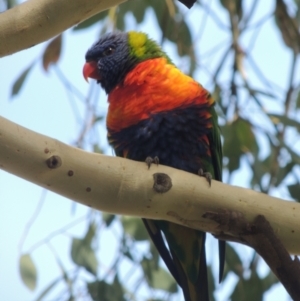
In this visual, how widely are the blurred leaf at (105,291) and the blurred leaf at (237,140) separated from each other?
71 centimetres

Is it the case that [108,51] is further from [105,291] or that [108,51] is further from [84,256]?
[105,291]

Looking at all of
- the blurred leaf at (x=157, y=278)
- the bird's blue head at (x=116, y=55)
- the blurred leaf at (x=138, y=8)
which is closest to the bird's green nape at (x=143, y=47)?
the bird's blue head at (x=116, y=55)

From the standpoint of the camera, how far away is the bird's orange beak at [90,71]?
263 centimetres

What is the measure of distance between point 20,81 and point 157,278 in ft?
3.77

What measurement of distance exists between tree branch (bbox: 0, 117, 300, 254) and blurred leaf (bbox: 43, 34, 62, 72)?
1477 mm

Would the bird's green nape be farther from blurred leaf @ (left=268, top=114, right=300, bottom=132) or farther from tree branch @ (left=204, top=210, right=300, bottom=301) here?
tree branch @ (left=204, top=210, right=300, bottom=301)

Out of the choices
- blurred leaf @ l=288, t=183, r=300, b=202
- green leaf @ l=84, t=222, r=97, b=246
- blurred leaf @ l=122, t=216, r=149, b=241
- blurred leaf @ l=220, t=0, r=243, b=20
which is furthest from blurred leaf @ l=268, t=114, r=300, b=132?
green leaf @ l=84, t=222, r=97, b=246

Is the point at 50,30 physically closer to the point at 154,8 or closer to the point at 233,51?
the point at 154,8

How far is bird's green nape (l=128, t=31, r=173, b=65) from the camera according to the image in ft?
7.92

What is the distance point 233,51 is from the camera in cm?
283

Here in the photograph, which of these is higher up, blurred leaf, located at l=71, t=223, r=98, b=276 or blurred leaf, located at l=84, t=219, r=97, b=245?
blurred leaf, located at l=84, t=219, r=97, b=245

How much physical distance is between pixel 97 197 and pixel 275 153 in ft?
4.49

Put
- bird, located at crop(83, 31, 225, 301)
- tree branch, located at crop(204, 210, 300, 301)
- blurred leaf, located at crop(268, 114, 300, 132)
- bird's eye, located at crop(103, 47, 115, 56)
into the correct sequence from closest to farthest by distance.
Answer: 1. tree branch, located at crop(204, 210, 300, 301)
2. bird, located at crop(83, 31, 225, 301)
3. blurred leaf, located at crop(268, 114, 300, 132)
4. bird's eye, located at crop(103, 47, 115, 56)

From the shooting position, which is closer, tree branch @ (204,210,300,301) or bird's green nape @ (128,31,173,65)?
tree branch @ (204,210,300,301)
